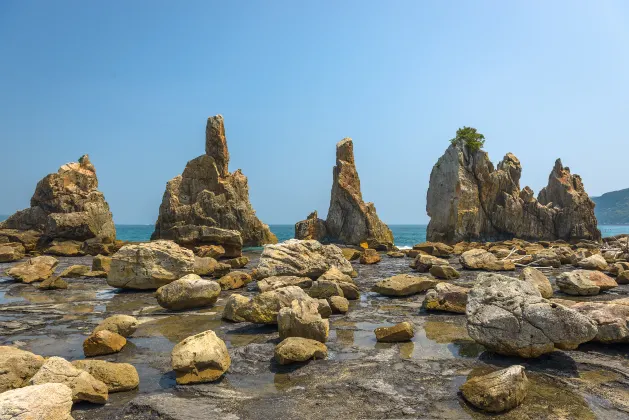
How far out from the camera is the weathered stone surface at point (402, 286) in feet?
49.3

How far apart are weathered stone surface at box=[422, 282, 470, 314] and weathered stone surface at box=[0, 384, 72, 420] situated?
9597mm

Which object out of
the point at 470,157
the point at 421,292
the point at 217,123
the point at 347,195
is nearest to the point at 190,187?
the point at 217,123

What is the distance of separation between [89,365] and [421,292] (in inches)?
456

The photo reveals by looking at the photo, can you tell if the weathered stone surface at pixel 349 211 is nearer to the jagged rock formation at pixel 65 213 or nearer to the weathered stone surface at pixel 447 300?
the jagged rock formation at pixel 65 213

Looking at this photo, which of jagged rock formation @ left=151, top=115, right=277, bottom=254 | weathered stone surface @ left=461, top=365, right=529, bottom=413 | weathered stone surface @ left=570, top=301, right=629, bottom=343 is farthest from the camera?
jagged rock formation @ left=151, top=115, right=277, bottom=254

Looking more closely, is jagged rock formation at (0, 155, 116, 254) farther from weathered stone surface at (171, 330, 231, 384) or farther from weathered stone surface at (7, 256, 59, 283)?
weathered stone surface at (171, 330, 231, 384)

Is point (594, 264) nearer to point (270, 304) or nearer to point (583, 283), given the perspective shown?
point (583, 283)

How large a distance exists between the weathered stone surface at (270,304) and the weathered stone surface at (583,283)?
9922 millimetres

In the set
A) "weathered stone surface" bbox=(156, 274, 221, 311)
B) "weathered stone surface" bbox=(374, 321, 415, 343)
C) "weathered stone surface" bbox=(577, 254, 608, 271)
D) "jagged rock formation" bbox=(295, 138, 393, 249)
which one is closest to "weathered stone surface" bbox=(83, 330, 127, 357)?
"weathered stone surface" bbox=(156, 274, 221, 311)

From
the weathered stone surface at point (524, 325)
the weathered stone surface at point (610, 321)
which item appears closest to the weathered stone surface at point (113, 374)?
the weathered stone surface at point (524, 325)

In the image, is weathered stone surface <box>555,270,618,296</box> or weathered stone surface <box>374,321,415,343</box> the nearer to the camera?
weathered stone surface <box>374,321,415,343</box>

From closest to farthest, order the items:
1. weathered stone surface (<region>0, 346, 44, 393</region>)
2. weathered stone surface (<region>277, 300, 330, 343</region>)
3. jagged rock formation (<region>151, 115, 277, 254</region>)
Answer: weathered stone surface (<region>0, 346, 44, 393</region>)
weathered stone surface (<region>277, 300, 330, 343</region>)
jagged rock formation (<region>151, 115, 277, 254</region>)

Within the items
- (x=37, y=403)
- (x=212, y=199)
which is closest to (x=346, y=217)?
(x=212, y=199)

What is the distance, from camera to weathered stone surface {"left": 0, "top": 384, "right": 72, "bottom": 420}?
4.60 m
